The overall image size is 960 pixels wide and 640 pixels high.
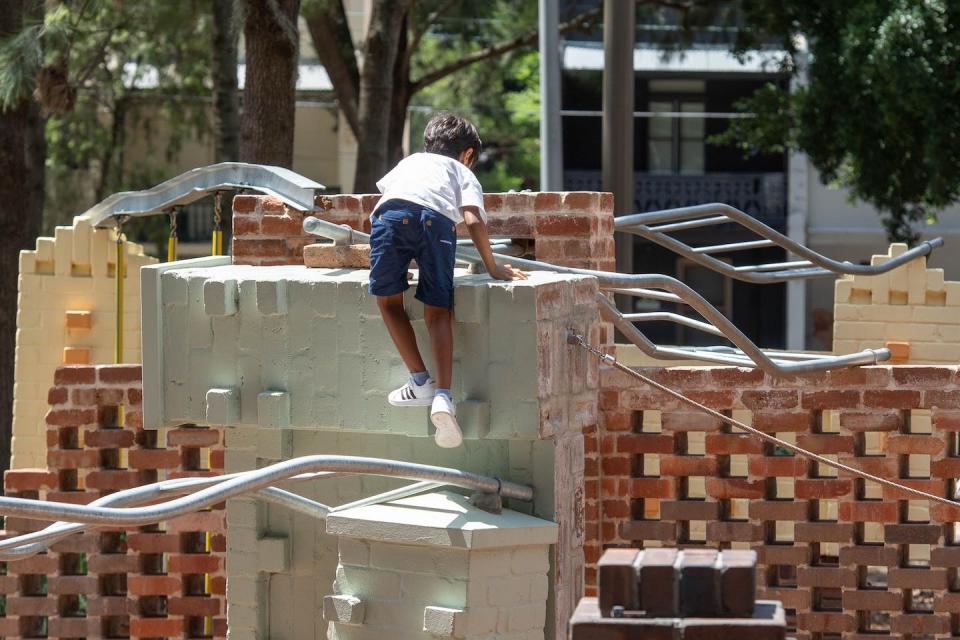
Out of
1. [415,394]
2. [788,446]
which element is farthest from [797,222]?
[415,394]

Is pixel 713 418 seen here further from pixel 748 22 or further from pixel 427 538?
pixel 748 22

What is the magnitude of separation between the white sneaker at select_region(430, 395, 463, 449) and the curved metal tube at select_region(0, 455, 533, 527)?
6.2 inches

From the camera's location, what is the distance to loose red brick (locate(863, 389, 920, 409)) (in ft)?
21.9

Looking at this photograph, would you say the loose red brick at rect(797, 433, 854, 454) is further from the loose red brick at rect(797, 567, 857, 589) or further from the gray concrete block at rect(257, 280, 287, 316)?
the gray concrete block at rect(257, 280, 287, 316)

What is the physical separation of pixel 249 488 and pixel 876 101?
483 inches

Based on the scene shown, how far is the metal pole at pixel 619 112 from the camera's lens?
34.8 ft

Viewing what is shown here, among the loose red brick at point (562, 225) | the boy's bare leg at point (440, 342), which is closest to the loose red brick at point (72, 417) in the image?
the loose red brick at point (562, 225)

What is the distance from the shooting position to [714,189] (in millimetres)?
28078

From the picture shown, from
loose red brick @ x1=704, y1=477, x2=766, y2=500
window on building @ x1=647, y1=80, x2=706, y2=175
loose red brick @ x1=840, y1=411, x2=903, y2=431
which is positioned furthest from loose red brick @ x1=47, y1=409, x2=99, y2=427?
window on building @ x1=647, y1=80, x2=706, y2=175

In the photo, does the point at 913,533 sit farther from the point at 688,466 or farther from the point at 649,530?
the point at 649,530

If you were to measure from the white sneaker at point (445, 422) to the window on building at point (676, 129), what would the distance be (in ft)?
76.8

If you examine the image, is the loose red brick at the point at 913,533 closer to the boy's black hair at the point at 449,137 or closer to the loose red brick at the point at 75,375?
the boy's black hair at the point at 449,137

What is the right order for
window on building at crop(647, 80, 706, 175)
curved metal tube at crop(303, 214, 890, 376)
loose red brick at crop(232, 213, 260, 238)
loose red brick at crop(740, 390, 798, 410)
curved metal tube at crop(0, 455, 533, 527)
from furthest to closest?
1. window on building at crop(647, 80, 706, 175)
2. loose red brick at crop(232, 213, 260, 238)
3. loose red brick at crop(740, 390, 798, 410)
4. curved metal tube at crop(303, 214, 890, 376)
5. curved metal tube at crop(0, 455, 533, 527)

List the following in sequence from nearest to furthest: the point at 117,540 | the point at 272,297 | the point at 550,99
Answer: the point at 272,297 < the point at 117,540 < the point at 550,99
